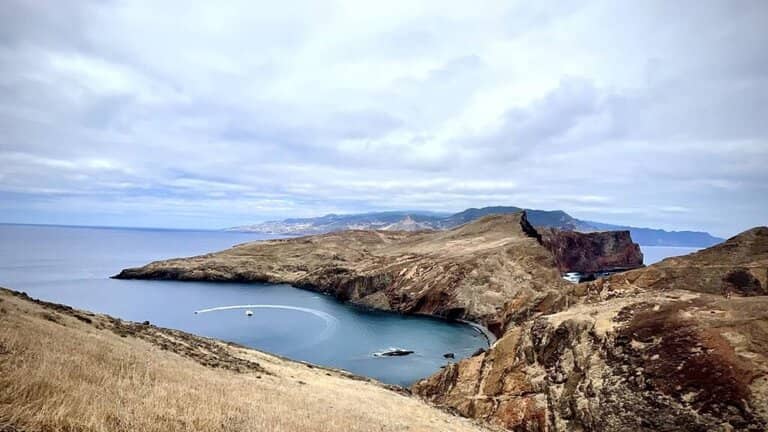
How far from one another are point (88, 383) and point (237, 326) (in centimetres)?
7828

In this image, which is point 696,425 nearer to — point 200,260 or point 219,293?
point 219,293

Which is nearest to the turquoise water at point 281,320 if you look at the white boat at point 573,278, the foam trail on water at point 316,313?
the foam trail on water at point 316,313

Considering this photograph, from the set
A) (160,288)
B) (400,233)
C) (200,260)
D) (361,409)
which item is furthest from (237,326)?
(400,233)

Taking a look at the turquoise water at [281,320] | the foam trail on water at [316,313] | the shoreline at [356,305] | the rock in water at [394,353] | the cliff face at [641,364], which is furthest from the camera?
the shoreline at [356,305]

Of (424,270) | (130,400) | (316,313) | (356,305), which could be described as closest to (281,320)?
(316,313)

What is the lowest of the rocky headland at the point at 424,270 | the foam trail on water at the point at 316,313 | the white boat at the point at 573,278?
the foam trail on water at the point at 316,313

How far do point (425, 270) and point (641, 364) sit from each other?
3436 inches

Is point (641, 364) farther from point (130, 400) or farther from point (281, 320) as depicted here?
point (281, 320)

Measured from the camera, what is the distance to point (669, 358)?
2298cm

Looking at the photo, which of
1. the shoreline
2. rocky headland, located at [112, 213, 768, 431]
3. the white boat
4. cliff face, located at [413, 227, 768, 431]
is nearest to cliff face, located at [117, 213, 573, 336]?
the shoreline

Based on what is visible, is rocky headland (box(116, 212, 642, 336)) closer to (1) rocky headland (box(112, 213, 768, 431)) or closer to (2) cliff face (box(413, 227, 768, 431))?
(1) rocky headland (box(112, 213, 768, 431))

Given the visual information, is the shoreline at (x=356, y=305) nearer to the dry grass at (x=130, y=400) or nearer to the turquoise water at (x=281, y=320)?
the turquoise water at (x=281, y=320)

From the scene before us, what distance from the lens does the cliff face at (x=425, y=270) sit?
3703 inches

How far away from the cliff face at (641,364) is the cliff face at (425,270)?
15.9 m
